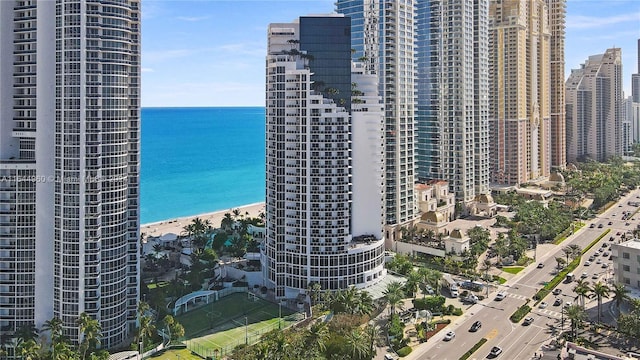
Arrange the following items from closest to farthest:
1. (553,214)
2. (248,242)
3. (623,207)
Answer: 1. (248,242)
2. (553,214)
3. (623,207)

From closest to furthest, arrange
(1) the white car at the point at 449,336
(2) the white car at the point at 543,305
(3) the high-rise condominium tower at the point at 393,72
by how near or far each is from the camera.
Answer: (1) the white car at the point at 449,336
(2) the white car at the point at 543,305
(3) the high-rise condominium tower at the point at 393,72

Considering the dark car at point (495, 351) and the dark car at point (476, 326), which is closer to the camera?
the dark car at point (495, 351)

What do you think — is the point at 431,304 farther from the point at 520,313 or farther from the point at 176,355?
the point at 176,355

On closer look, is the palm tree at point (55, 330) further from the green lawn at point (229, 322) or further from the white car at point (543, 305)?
the white car at point (543, 305)

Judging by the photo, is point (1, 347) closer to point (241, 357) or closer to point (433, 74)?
point (241, 357)

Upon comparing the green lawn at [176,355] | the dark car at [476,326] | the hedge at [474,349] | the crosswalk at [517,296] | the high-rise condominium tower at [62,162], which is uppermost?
the high-rise condominium tower at [62,162]

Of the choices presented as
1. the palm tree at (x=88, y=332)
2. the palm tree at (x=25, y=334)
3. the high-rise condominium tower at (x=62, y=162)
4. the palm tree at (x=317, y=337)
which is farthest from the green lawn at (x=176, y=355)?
the palm tree at (x=317, y=337)

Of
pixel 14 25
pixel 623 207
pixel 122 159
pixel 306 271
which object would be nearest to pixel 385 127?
pixel 306 271
